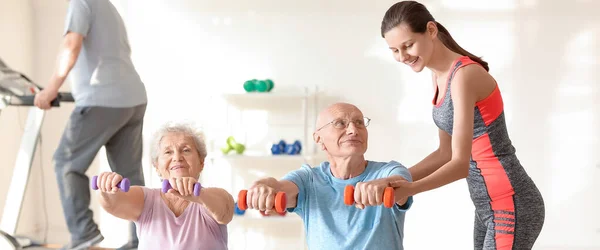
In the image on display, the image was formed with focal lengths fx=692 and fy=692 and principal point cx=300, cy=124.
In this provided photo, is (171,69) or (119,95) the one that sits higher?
(171,69)

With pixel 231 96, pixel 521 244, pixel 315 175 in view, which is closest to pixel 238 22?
pixel 231 96

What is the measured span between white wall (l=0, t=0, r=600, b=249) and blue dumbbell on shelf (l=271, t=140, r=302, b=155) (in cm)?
47

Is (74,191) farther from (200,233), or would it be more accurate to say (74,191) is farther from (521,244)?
(521,244)

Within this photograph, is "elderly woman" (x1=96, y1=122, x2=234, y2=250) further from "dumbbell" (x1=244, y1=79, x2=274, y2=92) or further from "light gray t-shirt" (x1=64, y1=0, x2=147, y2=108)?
"dumbbell" (x1=244, y1=79, x2=274, y2=92)

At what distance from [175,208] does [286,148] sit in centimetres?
266

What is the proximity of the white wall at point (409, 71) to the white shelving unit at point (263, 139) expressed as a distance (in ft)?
0.47

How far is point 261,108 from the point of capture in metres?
4.92

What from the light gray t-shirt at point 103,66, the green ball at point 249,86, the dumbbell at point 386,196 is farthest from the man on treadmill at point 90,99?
the dumbbell at point 386,196

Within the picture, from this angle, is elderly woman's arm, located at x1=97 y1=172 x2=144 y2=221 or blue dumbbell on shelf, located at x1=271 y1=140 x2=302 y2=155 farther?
blue dumbbell on shelf, located at x1=271 y1=140 x2=302 y2=155

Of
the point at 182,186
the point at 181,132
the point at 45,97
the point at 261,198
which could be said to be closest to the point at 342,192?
the point at 261,198

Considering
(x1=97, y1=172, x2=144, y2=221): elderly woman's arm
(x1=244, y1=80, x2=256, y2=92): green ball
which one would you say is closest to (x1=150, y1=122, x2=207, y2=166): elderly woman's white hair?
(x1=97, y1=172, x2=144, y2=221): elderly woman's arm

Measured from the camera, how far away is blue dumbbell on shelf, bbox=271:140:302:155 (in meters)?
4.63

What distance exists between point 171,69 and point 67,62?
1.57 m

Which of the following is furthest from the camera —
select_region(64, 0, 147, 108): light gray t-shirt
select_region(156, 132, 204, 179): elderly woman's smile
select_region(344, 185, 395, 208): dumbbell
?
select_region(64, 0, 147, 108): light gray t-shirt
